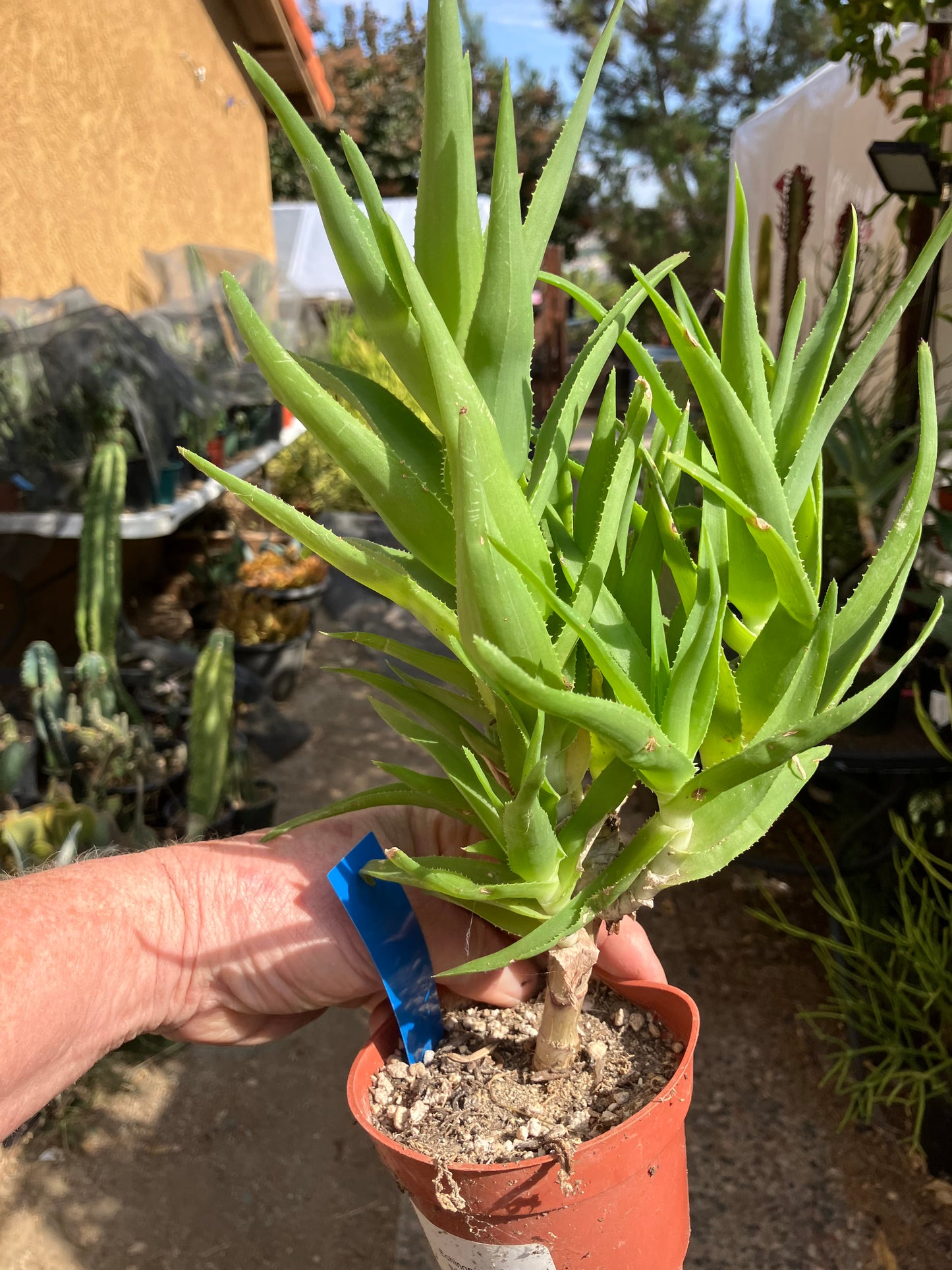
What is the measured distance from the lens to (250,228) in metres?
6.70

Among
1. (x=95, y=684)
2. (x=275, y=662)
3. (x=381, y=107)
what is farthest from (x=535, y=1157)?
(x=381, y=107)

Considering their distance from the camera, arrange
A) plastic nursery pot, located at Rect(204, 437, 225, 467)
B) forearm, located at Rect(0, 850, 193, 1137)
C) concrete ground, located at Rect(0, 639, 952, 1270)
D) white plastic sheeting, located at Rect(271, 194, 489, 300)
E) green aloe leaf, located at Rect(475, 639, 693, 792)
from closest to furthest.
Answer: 1. green aloe leaf, located at Rect(475, 639, 693, 792)
2. forearm, located at Rect(0, 850, 193, 1137)
3. concrete ground, located at Rect(0, 639, 952, 1270)
4. plastic nursery pot, located at Rect(204, 437, 225, 467)
5. white plastic sheeting, located at Rect(271, 194, 489, 300)

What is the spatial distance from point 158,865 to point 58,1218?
1.41 metres

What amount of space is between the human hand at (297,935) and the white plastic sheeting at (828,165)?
290 centimetres

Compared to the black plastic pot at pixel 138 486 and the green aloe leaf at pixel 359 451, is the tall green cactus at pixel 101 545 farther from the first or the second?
the green aloe leaf at pixel 359 451

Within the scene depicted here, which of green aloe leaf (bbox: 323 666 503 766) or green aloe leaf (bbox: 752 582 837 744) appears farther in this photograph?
green aloe leaf (bbox: 323 666 503 766)

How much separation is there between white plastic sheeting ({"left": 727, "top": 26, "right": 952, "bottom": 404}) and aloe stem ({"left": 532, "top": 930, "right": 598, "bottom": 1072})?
300 centimetres

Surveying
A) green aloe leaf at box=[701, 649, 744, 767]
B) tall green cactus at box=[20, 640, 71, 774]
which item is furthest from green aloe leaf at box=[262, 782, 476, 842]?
tall green cactus at box=[20, 640, 71, 774]

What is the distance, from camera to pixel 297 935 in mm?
943

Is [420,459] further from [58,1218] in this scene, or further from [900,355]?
[900,355]

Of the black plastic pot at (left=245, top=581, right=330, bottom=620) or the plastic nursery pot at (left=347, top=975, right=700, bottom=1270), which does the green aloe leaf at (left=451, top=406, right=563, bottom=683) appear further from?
the black plastic pot at (left=245, top=581, right=330, bottom=620)

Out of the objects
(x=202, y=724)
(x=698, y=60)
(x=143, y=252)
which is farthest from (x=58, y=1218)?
(x=698, y=60)

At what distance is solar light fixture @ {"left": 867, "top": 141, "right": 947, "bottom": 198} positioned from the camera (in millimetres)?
2582

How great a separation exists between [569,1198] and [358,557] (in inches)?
20.2
